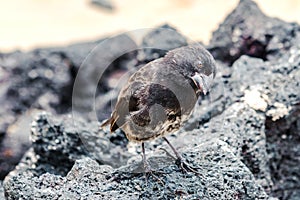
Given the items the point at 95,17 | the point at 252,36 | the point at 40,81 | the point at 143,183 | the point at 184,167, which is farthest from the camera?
the point at 95,17

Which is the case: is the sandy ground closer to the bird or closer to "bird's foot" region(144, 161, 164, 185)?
the bird

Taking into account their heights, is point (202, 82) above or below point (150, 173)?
above

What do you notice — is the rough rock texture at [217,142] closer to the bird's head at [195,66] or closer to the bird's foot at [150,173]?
the bird's foot at [150,173]

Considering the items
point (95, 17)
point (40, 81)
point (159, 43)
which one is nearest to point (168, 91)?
point (159, 43)

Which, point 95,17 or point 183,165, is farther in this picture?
point 95,17

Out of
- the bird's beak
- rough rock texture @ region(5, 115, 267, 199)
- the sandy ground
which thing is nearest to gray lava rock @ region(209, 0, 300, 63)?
rough rock texture @ region(5, 115, 267, 199)

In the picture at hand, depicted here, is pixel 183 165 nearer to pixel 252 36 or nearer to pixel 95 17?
pixel 252 36
